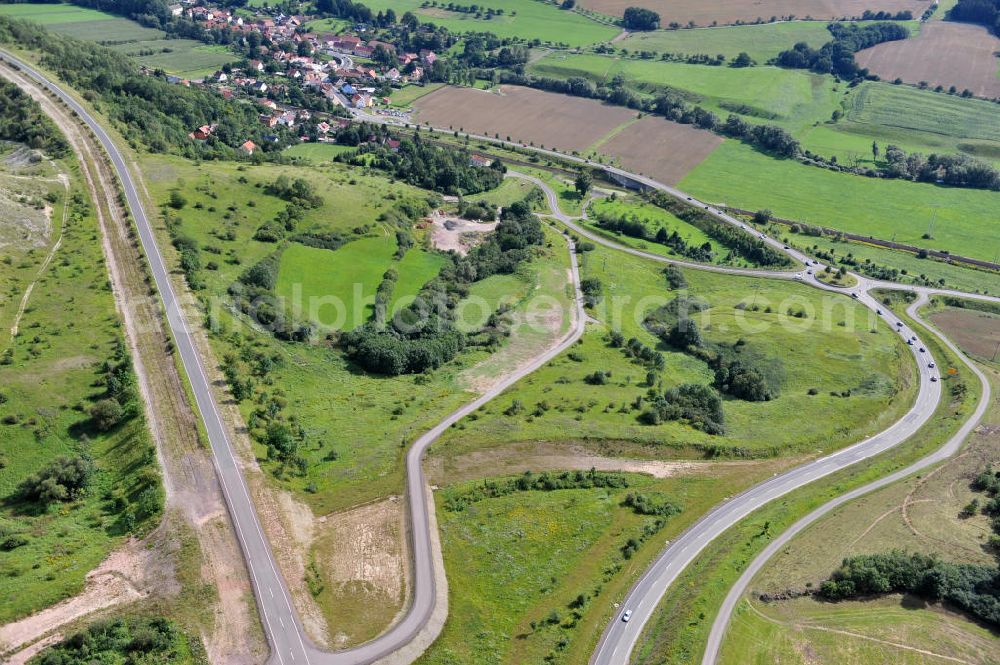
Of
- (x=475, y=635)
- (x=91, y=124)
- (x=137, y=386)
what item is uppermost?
(x=91, y=124)

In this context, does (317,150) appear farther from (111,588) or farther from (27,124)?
(111,588)

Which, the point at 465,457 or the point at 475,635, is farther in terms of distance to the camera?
the point at 465,457

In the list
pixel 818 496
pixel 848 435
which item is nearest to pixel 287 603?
pixel 818 496

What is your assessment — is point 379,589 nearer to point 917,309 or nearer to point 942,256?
point 917,309

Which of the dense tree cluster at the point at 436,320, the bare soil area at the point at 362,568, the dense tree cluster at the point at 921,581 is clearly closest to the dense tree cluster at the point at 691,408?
the dense tree cluster at the point at 921,581

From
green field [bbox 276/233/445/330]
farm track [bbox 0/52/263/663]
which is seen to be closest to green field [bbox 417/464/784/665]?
farm track [bbox 0/52/263/663]

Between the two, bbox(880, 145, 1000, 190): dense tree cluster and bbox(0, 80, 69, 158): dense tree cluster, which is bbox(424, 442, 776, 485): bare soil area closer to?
bbox(0, 80, 69, 158): dense tree cluster

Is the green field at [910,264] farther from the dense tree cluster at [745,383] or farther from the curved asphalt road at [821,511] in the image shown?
the dense tree cluster at [745,383]
